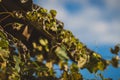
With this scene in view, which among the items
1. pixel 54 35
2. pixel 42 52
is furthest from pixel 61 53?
pixel 54 35

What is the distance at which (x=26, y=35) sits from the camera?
2951mm

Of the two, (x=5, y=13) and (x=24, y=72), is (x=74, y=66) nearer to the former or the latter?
(x=24, y=72)

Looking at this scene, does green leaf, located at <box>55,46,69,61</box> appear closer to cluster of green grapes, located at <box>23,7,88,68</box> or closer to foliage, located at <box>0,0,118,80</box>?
foliage, located at <box>0,0,118,80</box>

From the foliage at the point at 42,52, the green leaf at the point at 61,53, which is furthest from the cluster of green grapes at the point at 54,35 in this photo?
the green leaf at the point at 61,53

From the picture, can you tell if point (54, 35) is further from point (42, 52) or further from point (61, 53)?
point (61, 53)

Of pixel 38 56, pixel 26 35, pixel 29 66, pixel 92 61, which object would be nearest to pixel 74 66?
pixel 92 61

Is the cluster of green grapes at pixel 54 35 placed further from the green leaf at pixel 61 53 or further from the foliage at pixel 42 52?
the green leaf at pixel 61 53

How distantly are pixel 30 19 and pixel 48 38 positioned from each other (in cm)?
22

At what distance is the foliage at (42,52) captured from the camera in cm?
240

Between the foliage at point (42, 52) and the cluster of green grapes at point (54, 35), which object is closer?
the foliage at point (42, 52)

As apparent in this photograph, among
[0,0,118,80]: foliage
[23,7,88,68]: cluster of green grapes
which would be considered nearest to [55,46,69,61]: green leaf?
[0,0,118,80]: foliage

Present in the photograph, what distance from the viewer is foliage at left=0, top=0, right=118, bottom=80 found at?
2400 mm

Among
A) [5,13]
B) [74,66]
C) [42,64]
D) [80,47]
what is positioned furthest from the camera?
[80,47]

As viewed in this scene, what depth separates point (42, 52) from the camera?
286cm
